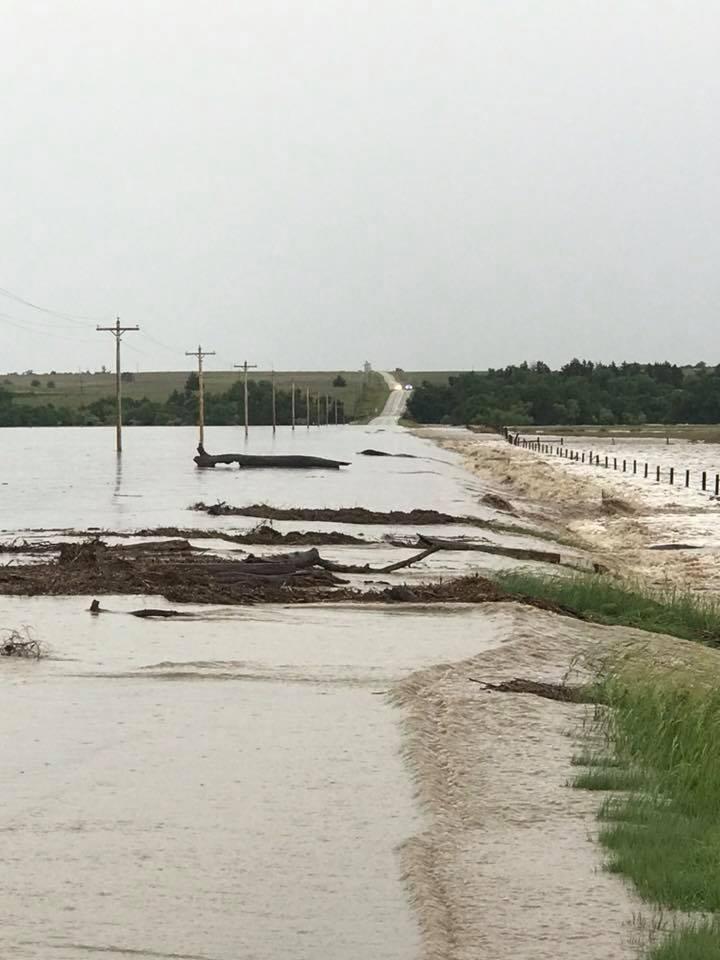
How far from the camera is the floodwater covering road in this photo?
632cm

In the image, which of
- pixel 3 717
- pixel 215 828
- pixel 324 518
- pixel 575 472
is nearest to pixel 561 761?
pixel 215 828

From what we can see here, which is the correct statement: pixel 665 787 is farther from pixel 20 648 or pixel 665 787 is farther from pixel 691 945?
pixel 20 648

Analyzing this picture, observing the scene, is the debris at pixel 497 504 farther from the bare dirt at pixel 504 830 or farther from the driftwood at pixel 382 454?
the driftwood at pixel 382 454

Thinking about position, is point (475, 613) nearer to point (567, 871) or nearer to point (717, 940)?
point (567, 871)

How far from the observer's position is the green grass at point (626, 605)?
54.1 feet

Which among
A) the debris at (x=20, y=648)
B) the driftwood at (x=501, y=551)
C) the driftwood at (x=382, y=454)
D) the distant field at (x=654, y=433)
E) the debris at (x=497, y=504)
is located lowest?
the distant field at (x=654, y=433)

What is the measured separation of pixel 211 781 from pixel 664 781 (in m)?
2.57

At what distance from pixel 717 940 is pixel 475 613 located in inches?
405

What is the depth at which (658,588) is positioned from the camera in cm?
2167

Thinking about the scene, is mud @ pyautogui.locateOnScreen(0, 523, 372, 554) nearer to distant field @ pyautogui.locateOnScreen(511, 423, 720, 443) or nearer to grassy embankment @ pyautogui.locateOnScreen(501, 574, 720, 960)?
grassy embankment @ pyautogui.locateOnScreen(501, 574, 720, 960)

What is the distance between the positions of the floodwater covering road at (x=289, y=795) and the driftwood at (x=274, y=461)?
1946 inches

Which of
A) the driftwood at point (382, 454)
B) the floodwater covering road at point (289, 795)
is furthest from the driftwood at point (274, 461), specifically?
the floodwater covering road at point (289, 795)

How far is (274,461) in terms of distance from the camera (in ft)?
224

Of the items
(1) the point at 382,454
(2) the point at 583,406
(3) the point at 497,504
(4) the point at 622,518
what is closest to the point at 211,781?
(4) the point at 622,518
